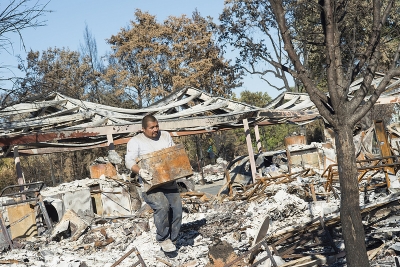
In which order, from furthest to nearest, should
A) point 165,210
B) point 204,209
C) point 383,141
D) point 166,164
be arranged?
point 204,209 < point 383,141 < point 165,210 < point 166,164

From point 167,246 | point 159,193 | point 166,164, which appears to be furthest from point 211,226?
point 166,164

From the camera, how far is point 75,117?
48.5ft

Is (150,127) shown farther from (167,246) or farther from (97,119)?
(97,119)

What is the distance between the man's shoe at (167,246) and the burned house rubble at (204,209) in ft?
0.48

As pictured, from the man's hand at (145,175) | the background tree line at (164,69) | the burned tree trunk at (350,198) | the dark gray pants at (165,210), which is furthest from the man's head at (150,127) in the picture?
the background tree line at (164,69)

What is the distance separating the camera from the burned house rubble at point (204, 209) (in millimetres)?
6742

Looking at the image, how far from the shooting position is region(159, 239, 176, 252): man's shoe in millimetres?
7359

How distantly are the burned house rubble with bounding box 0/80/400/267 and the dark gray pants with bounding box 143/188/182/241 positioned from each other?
35cm

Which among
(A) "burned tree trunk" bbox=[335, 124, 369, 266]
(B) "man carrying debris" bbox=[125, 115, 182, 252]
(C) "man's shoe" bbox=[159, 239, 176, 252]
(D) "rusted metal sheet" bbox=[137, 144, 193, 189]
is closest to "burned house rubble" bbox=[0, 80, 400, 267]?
(C) "man's shoe" bbox=[159, 239, 176, 252]

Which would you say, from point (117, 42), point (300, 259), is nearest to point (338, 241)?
point (300, 259)

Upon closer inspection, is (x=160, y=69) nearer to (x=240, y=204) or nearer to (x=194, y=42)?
(x=194, y=42)

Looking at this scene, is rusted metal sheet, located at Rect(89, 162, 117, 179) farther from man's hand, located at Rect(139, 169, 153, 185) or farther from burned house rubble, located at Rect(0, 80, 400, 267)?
man's hand, located at Rect(139, 169, 153, 185)

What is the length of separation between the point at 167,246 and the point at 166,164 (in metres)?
1.14

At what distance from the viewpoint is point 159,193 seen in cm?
740
